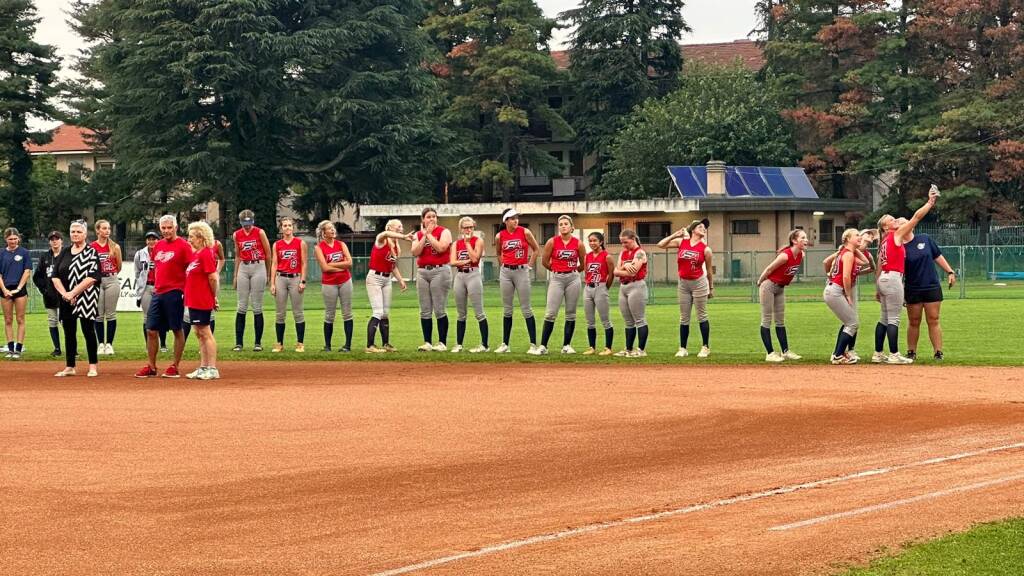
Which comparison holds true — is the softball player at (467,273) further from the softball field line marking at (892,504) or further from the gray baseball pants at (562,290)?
the softball field line marking at (892,504)

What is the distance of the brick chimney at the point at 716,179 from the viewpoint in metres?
61.3

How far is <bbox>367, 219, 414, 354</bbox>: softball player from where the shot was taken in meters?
19.6

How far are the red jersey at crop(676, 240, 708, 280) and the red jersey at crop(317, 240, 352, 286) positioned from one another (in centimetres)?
490

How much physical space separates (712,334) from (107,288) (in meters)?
11.0

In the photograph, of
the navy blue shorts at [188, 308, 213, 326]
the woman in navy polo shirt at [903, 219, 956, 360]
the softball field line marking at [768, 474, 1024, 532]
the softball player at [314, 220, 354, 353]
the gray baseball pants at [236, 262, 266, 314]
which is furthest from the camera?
the gray baseball pants at [236, 262, 266, 314]

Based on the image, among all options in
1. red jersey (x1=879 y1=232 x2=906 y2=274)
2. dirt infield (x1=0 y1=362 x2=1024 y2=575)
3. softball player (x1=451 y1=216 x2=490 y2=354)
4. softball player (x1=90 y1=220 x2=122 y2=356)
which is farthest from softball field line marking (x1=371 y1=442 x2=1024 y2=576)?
softball player (x1=90 y1=220 x2=122 y2=356)

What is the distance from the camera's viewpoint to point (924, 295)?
18.2 m

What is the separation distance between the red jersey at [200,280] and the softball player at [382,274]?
3587mm

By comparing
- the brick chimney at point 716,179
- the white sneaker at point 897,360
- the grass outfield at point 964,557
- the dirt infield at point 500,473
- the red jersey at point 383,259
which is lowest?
the grass outfield at point 964,557

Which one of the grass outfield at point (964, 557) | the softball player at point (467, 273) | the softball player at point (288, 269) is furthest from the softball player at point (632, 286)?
the grass outfield at point (964, 557)

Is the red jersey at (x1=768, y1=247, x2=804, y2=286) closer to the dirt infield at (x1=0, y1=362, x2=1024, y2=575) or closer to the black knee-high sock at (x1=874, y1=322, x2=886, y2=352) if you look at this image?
the black knee-high sock at (x1=874, y1=322, x2=886, y2=352)

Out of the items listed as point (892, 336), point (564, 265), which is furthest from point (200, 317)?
point (892, 336)

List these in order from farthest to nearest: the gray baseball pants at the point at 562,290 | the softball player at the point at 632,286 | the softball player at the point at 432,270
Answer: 1. the softball player at the point at 432,270
2. the gray baseball pants at the point at 562,290
3. the softball player at the point at 632,286

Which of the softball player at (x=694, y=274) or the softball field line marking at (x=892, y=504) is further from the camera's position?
the softball player at (x=694, y=274)
